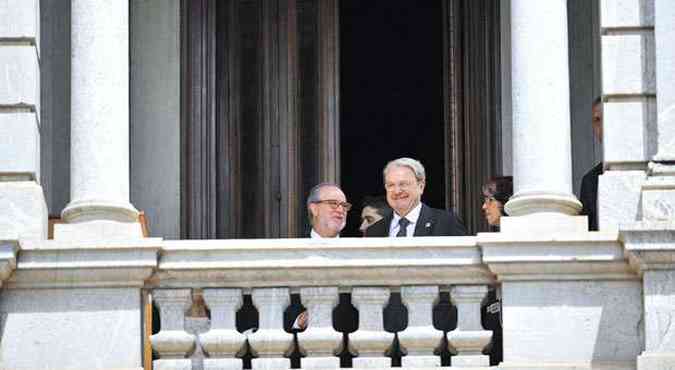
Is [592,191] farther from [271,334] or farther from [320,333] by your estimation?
[271,334]

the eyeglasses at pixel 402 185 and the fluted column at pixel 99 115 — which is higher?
the fluted column at pixel 99 115

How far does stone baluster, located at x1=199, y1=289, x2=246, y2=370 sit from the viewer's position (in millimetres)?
24359

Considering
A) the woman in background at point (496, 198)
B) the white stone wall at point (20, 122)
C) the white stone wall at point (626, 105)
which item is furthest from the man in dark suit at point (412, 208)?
the white stone wall at point (20, 122)

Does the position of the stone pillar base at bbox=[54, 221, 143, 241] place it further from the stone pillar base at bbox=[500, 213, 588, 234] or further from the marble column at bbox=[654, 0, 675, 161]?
the marble column at bbox=[654, 0, 675, 161]

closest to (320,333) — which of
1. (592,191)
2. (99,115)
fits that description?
(99,115)

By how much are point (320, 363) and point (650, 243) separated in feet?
9.01

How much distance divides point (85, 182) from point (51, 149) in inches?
132

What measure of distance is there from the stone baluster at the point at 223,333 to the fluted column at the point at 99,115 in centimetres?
102

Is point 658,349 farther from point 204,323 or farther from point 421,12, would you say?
point 421,12

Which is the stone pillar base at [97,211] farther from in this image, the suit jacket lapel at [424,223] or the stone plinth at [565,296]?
the stone plinth at [565,296]

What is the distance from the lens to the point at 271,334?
24375mm

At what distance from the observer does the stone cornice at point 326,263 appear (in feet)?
80.2

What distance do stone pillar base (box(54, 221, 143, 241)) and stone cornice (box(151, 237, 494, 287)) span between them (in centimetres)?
36

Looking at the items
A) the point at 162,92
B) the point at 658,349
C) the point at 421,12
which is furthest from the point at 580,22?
the point at 658,349
